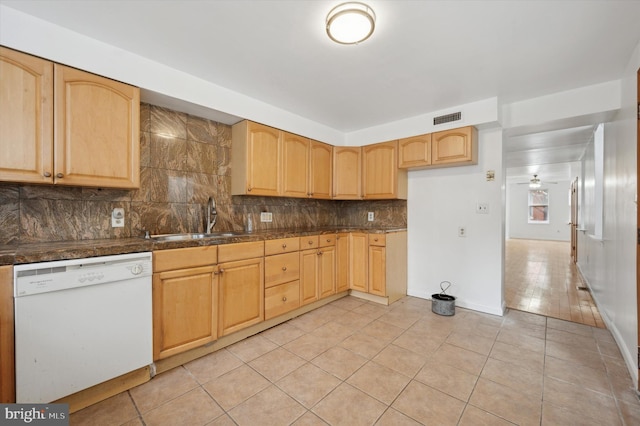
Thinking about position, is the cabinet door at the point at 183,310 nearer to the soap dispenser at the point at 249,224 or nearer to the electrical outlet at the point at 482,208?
the soap dispenser at the point at 249,224

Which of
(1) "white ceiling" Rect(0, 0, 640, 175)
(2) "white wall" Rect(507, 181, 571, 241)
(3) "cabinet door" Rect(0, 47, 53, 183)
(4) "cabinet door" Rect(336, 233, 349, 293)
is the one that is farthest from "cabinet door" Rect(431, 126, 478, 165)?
(2) "white wall" Rect(507, 181, 571, 241)

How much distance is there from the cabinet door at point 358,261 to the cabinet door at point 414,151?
1115mm

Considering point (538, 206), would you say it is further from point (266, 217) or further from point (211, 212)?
point (211, 212)

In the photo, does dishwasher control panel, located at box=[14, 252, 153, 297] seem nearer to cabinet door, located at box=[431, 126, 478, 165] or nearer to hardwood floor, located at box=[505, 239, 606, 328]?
cabinet door, located at box=[431, 126, 478, 165]

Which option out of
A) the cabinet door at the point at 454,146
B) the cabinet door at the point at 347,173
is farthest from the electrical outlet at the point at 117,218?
the cabinet door at the point at 454,146

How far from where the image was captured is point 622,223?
85.7 inches

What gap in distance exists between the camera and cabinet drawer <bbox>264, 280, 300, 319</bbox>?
2.62 m

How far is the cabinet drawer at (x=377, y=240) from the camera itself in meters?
3.32

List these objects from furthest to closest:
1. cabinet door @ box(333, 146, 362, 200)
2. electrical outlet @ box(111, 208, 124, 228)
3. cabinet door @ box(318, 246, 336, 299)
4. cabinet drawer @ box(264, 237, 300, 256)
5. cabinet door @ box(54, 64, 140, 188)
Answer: cabinet door @ box(333, 146, 362, 200) → cabinet door @ box(318, 246, 336, 299) → cabinet drawer @ box(264, 237, 300, 256) → electrical outlet @ box(111, 208, 124, 228) → cabinet door @ box(54, 64, 140, 188)

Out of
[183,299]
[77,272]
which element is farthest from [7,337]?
[183,299]

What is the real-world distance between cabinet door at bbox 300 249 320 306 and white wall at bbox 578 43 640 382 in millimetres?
2604

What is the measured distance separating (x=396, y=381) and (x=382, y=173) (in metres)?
2.54

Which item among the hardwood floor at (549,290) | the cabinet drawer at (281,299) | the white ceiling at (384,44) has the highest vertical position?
the white ceiling at (384,44)
